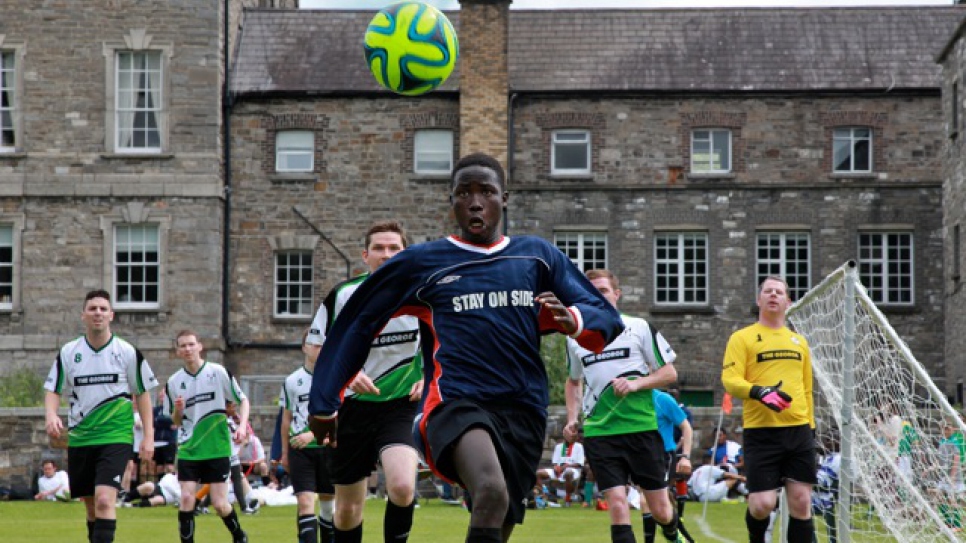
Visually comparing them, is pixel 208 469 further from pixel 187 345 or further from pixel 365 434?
pixel 365 434

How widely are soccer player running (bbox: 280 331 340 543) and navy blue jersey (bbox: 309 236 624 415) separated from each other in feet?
19.5

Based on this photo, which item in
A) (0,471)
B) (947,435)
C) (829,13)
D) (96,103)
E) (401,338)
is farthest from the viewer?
(829,13)

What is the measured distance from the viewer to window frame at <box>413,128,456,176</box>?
1693 inches

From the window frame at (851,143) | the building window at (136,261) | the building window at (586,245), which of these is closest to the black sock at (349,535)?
the building window at (136,261)

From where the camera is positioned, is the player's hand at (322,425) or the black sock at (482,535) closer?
the black sock at (482,535)

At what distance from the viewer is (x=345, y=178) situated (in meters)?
43.1

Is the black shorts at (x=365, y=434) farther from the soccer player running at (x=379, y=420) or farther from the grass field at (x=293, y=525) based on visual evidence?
the grass field at (x=293, y=525)

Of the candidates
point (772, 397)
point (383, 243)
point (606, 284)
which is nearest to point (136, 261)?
point (606, 284)

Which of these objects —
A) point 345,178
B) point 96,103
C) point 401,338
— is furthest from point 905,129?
point 401,338

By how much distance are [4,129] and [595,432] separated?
3314 centimetres

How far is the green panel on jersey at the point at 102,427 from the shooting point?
43.1ft

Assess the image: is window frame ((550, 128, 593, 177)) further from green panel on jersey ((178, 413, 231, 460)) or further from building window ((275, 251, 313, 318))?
green panel on jersey ((178, 413, 231, 460))

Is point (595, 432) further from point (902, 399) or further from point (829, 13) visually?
point (829, 13)

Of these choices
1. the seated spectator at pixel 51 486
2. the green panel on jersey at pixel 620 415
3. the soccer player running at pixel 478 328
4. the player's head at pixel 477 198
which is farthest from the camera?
the seated spectator at pixel 51 486
